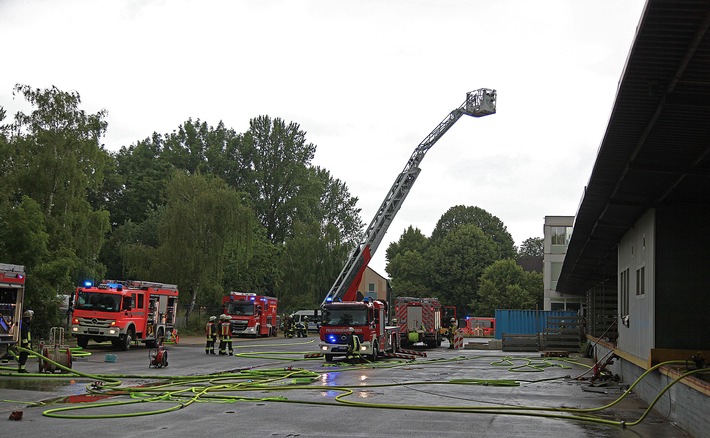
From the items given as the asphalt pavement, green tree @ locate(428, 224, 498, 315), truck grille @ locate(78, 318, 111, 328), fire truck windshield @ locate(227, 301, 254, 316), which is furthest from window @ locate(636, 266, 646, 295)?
green tree @ locate(428, 224, 498, 315)

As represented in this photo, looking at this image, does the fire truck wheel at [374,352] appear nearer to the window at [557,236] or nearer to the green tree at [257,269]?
the green tree at [257,269]

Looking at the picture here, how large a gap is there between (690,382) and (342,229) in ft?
248

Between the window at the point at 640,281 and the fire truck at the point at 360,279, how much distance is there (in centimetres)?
1068

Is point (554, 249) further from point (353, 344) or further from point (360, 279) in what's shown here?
point (353, 344)

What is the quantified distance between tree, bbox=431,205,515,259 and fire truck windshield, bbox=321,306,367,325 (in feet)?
226

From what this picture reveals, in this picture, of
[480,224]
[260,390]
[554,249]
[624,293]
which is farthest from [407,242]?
[260,390]

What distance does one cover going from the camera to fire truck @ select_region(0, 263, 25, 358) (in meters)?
21.2

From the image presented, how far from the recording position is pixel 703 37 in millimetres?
7047

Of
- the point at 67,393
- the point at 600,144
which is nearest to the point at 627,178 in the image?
the point at 600,144

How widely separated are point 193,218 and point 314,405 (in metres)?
34.8

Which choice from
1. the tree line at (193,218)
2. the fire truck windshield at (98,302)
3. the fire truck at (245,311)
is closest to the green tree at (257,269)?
the tree line at (193,218)

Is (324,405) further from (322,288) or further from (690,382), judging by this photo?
(322,288)

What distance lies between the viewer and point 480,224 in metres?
100

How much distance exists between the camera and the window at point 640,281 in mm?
16620
